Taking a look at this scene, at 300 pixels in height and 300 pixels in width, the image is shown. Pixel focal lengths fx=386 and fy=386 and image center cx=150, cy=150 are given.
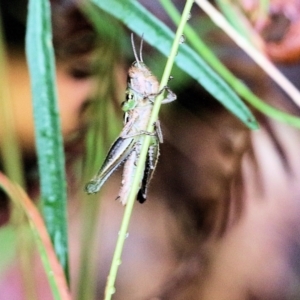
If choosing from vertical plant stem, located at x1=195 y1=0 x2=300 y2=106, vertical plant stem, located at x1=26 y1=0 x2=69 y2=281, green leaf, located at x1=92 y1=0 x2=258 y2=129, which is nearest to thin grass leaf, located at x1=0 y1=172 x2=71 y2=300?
vertical plant stem, located at x1=26 y1=0 x2=69 y2=281

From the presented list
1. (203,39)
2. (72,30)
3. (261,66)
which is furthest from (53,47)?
(261,66)

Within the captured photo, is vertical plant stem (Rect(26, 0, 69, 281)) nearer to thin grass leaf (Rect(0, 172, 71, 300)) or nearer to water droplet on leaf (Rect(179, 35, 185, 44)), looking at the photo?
thin grass leaf (Rect(0, 172, 71, 300))

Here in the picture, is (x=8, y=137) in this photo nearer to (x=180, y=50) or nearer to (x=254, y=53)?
(x=180, y=50)

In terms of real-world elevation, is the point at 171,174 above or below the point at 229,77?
below

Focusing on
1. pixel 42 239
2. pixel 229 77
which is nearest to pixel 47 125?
pixel 42 239

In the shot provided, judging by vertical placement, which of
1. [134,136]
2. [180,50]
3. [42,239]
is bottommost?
[42,239]
